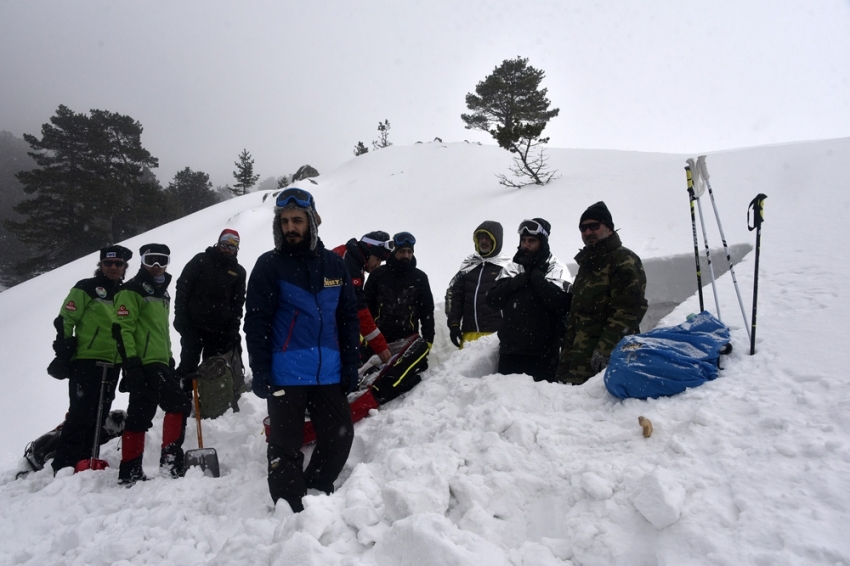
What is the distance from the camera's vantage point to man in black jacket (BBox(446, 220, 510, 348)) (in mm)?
4473

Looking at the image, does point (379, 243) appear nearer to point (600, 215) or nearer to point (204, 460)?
point (600, 215)

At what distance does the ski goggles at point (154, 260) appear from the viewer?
3674mm

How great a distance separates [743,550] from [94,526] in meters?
3.37

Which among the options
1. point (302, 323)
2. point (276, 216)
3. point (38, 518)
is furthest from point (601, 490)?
point (38, 518)

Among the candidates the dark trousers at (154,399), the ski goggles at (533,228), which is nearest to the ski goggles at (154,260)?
the dark trousers at (154,399)

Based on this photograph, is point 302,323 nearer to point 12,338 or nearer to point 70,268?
point 12,338

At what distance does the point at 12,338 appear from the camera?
35.7 feet

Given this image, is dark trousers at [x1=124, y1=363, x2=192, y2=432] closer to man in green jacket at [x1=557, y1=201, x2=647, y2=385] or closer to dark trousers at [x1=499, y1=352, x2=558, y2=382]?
dark trousers at [x1=499, y1=352, x2=558, y2=382]

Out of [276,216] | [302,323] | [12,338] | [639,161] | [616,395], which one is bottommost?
[12,338]

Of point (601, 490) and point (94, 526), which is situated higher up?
point (601, 490)

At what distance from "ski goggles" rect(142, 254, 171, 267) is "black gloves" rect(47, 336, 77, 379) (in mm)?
867

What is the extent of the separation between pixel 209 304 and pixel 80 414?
52.7 inches

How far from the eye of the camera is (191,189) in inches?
1575

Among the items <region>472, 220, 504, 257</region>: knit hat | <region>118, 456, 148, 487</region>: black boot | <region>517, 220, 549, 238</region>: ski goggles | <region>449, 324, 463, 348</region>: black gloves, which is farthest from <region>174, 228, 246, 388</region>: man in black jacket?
<region>517, 220, 549, 238</region>: ski goggles
